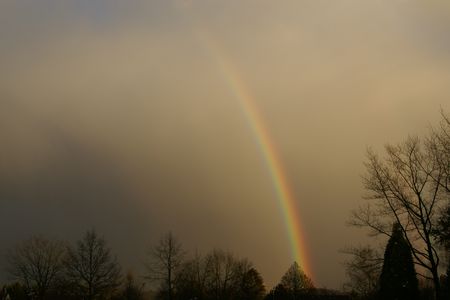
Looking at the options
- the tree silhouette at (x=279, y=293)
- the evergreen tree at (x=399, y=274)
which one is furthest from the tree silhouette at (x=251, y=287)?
the evergreen tree at (x=399, y=274)

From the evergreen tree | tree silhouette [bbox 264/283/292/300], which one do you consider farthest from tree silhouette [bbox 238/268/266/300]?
the evergreen tree

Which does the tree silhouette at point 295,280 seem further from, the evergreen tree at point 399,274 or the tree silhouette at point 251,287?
the evergreen tree at point 399,274

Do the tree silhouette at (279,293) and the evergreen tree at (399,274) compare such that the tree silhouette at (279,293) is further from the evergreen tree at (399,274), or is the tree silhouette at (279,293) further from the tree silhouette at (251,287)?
the evergreen tree at (399,274)

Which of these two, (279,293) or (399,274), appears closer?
(399,274)

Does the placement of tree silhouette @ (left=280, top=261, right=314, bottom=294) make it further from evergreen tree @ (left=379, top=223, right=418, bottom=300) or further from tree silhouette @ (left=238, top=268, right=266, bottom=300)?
evergreen tree @ (left=379, top=223, right=418, bottom=300)

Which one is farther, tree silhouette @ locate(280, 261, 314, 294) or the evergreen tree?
tree silhouette @ locate(280, 261, 314, 294)

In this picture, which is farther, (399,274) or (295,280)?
(295,280)

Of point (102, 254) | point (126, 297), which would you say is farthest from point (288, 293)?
point (102, 254)

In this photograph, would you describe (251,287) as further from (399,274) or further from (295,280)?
(399,274)

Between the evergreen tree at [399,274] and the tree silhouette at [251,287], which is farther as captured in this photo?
the tree silhouette at [251,287]

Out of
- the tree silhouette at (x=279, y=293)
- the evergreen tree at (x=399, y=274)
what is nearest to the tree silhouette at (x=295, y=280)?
the tree silhouette at (x=279, y=293)

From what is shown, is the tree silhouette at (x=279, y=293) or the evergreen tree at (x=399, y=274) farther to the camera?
the tree silhouette at (x=279, y=293)

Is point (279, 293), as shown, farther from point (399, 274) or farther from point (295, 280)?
point (399, 274)

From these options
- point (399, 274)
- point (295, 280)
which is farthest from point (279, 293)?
point (399, 274)
